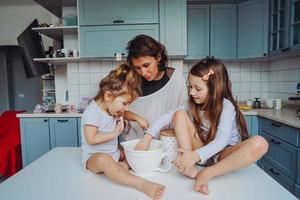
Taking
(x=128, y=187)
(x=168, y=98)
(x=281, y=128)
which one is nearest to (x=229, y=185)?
(x=128, y=187)

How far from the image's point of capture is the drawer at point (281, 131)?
178 centimetres

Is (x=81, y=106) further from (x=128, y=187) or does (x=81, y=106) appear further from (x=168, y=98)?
(x=128, y=187)

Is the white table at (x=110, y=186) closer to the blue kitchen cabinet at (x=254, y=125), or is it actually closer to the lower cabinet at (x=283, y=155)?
the lower cabinet at (x=283, y=155)

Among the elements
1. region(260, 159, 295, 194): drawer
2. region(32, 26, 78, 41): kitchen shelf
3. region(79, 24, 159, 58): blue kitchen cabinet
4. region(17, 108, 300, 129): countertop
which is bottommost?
region(260, 159, 295, 194): drawer

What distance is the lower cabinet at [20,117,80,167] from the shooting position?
2.64 meters

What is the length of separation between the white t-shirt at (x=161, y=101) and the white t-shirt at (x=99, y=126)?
0.37 m

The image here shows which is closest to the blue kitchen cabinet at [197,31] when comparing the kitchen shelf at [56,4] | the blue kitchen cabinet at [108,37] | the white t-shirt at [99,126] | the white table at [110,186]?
the blue kitchen cabinet at [108,37]

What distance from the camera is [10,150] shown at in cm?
284

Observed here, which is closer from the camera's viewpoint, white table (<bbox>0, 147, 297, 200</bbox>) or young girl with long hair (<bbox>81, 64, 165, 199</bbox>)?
white table (<bbox>0, 147, 297, 200</bbox>)

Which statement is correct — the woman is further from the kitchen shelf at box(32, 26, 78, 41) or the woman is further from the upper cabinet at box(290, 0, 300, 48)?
the kitchen shelf at box(32, 26, 78, 41)

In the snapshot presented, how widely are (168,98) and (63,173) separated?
0.80m

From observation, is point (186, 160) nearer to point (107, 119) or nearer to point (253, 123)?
point (107, 119)

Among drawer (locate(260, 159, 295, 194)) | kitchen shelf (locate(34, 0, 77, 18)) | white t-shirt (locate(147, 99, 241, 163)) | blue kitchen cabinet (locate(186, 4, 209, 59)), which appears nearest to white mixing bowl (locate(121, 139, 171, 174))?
white t-shirt (locate(147, 99, 241, 163))

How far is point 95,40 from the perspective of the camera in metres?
2.67
